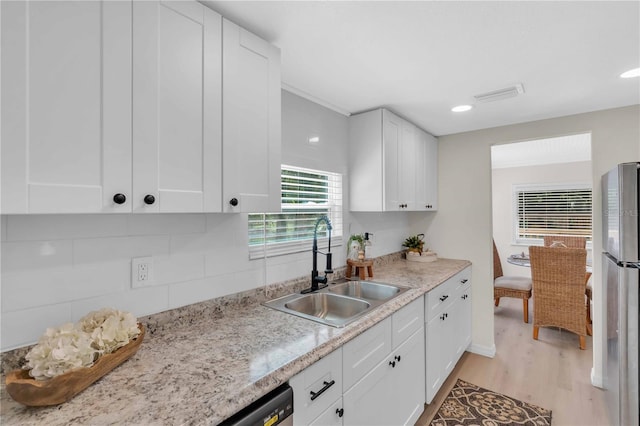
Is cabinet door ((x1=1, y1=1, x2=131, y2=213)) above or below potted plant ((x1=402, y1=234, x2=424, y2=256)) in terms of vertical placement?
above

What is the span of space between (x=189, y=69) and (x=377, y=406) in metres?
1.77

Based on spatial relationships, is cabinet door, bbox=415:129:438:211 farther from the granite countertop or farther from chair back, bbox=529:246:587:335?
the granite countertop

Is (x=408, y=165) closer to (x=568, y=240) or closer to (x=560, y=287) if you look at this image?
(x=560, y=287)

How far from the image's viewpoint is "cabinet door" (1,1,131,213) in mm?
781

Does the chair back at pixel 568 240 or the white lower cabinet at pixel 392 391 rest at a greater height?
the chair back at pixel 568 240

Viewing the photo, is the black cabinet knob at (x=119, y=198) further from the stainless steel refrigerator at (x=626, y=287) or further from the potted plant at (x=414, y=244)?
the potted plant at (x=414, y=244)

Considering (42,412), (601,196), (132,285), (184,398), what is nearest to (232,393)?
(184,398)

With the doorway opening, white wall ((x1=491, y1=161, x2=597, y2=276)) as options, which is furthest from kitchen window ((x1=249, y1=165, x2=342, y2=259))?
white wall ((x1=491, y1=161, x2=597, y2=276))

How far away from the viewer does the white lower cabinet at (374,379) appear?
119cm

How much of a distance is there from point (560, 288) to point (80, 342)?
4144 millimetres

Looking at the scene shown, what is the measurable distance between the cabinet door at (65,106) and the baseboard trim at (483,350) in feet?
11.1

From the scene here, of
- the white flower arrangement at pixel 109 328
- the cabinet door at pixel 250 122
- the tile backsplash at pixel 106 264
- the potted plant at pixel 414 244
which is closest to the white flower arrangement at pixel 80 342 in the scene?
the white flower arrangement at pixel 109 328

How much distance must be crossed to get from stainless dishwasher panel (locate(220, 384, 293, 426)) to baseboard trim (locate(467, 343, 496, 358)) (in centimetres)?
276

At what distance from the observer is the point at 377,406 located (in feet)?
5.20
